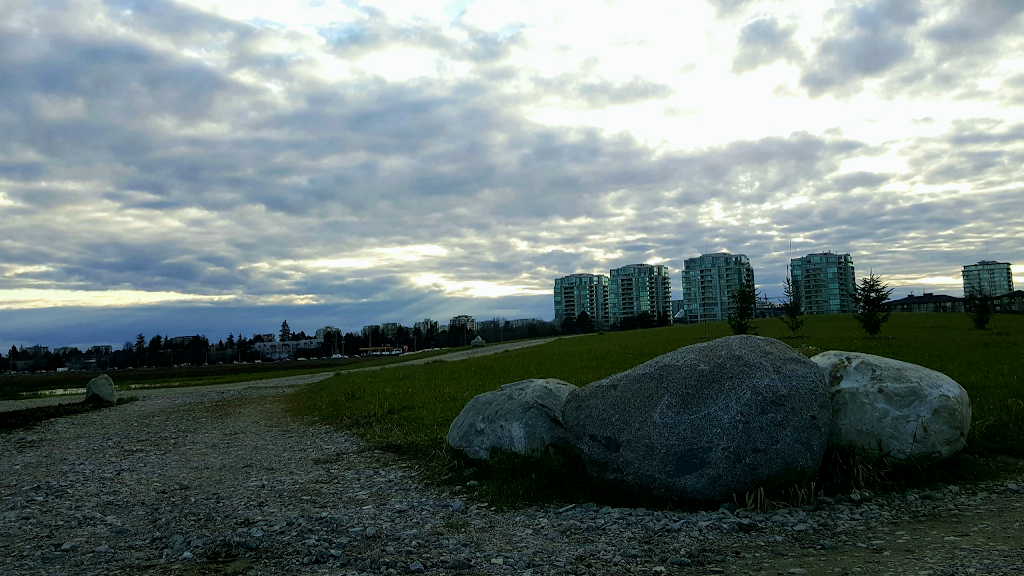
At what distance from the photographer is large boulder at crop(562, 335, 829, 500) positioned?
23.6ft

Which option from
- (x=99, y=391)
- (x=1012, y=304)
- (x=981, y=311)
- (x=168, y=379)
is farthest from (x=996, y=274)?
(x=99, y=391)

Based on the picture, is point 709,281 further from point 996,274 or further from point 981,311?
point 981,311

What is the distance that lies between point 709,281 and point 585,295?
48.8 metres

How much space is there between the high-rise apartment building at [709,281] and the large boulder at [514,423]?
462 feet

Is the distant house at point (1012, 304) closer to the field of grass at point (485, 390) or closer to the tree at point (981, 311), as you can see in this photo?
the tree at point (981, 311)

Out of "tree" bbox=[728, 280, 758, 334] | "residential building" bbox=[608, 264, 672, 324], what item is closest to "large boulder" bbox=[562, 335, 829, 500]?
"tree" bbox=[728, 280, 758, 334]

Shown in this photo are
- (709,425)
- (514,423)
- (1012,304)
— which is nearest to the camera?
(709,425)

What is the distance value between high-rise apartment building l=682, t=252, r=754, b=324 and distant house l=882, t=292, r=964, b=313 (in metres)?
34.1

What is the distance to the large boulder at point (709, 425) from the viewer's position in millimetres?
7207

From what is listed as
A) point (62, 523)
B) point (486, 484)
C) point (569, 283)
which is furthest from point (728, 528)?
point (569, 283)

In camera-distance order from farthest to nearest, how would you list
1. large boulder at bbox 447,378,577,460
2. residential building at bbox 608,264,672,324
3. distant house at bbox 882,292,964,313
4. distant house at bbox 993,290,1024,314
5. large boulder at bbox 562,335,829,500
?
residential building at bbox 608,264,672,324 < distant house at bbox 882,292,964,313 < distant house at bbox 993,290,1024,314 < large boulder at bbox 447,378,577,460 < large boulder at bbox 562,335,829,500

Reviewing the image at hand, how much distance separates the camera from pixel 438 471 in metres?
9.91

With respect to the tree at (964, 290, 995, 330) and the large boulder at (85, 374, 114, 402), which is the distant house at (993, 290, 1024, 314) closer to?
the tree at (964, 290, 995, 330)

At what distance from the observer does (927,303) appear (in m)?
114
